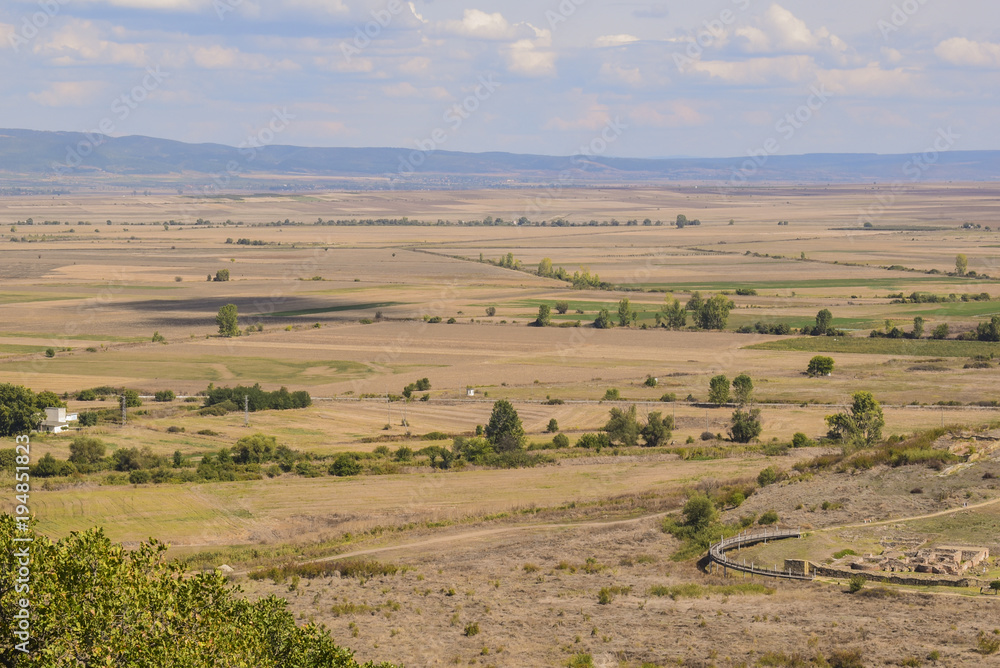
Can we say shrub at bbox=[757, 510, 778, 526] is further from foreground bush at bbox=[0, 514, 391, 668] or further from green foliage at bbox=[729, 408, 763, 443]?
foreground bush at bbox=[0, 514, 391, 668]

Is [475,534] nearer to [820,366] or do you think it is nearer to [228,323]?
[820,366]

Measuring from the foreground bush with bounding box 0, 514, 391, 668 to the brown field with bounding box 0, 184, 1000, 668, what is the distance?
11919mm

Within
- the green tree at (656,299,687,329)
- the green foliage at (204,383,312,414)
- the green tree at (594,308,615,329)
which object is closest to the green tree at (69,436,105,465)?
the green foliage at (204,383,312,414)

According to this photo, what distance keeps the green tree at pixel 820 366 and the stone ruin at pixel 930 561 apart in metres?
44.4

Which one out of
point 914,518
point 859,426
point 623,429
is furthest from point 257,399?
point 914,518

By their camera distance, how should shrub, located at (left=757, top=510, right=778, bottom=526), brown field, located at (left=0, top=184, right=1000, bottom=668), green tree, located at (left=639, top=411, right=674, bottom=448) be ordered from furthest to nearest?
green tree, located at (left=639, top=411, right=674, bottom=448) < shrub, located at (left=757, top=510, right=778, bottom=526) < brown field, located at (left=0, top=184, right=1000, bottom=668)

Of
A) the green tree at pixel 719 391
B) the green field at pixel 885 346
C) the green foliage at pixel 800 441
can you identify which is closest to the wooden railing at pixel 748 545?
the green foliage at pixel 800 441

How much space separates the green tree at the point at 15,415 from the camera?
64375mm

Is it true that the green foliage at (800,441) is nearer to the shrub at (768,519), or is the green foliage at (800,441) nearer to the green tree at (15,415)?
the shrub at (768,519)

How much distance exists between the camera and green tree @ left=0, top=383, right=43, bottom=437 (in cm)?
6438

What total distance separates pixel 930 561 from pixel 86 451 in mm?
38578

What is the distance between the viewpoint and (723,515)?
48969 millimetres

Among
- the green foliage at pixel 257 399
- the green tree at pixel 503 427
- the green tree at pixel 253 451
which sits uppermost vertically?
the green foliage at pixel 257 399

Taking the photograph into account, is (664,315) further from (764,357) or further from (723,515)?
(723,515)
